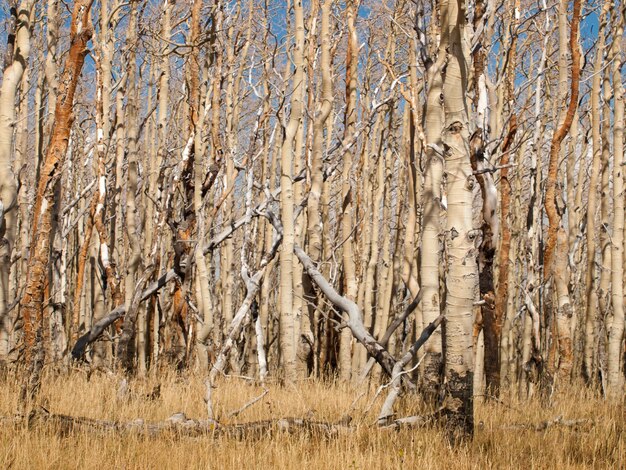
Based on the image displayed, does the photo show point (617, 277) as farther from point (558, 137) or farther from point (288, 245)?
point (288, 245)

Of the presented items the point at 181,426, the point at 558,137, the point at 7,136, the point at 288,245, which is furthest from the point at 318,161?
the point at 181,426

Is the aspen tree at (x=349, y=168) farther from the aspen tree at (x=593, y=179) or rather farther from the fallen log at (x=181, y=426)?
the aspen tree at (x=593, y=179)

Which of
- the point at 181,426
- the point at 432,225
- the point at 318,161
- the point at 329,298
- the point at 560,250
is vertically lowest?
the point at 181,426

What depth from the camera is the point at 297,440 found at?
4.21m

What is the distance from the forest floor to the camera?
3.58m

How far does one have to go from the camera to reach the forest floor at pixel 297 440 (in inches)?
141

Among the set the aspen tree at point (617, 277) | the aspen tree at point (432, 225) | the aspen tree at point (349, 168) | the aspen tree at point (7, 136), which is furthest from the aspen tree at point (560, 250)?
the aspen tree at point (7, 136)

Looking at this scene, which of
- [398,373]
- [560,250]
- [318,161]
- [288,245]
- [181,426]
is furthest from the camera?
[318,161]

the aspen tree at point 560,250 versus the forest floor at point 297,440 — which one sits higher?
the aspen tree at point 560,250

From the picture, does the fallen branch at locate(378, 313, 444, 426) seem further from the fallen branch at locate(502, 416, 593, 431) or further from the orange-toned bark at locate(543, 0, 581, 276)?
the orange-toned bark at locate(543, 0, 581, 276)

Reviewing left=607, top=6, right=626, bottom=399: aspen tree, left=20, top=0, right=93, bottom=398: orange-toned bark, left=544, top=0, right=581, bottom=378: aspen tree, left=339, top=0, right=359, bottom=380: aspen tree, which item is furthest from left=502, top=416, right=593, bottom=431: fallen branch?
left=20, top=0, right=93, bottom=398: orange-toned bark

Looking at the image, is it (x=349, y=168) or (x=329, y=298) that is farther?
(x=349, y=168)

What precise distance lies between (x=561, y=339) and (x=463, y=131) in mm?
3857

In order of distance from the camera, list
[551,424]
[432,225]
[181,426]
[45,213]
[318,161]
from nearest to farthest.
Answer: [181,426] → [551,424] → [45,213] → [432,225] → [318,161]
